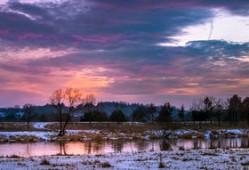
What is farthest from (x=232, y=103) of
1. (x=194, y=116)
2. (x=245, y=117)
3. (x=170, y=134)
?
(x=170, y=134)

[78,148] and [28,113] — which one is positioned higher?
[28,113]

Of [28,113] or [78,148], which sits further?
[28,113]

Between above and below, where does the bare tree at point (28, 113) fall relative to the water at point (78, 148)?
above

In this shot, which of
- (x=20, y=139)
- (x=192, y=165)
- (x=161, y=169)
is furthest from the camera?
(x=20, y=139)

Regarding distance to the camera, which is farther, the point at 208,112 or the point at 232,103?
the point at 232,103

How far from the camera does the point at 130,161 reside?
2898 centimetres

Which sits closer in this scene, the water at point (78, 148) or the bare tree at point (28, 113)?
the water at point (78, 148)

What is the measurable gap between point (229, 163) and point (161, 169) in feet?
18.8

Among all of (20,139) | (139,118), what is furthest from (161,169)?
(139,118)

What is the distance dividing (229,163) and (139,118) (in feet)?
465

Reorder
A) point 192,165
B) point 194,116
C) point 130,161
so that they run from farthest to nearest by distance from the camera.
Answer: point 194,116, point 130,161, point 192,165

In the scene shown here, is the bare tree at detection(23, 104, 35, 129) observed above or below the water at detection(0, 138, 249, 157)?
above

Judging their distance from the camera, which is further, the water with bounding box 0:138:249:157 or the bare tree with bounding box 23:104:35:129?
the bare tree with bounding box 23:104:35:129

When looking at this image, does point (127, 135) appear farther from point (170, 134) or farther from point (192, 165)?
point (192, 165)
